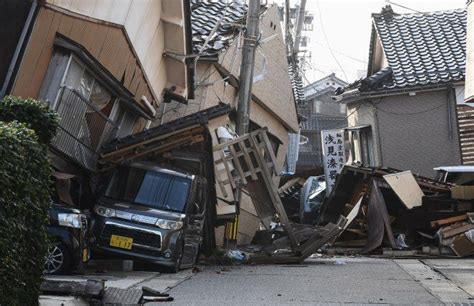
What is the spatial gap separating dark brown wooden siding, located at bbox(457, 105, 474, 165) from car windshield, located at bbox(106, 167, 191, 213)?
1446 cm

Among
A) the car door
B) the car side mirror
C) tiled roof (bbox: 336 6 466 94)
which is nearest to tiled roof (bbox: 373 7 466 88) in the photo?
tiled roof (bbox: 336 6 466 94)

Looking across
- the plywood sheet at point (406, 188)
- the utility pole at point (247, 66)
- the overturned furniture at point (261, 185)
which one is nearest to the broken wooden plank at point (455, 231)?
the plywood sheet at point (406, 188)

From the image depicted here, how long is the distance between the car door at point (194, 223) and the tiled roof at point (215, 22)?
593 centimetres

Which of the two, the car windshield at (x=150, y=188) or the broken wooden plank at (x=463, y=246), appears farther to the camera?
the broken wooden plank at (x=463, y=246)

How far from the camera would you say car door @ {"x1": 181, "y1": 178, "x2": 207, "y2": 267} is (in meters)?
14.7

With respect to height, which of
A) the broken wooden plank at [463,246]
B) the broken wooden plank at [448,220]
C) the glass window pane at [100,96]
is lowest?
the broken wooden plank at [463,246]

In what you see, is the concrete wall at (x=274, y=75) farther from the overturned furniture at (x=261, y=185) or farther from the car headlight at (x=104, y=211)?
the car headlight at (x=104, y=211)

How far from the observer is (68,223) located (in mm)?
11859

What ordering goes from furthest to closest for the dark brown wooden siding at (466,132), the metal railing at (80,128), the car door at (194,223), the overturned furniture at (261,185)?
the dark brown wooden siding at (466,132), the overturned furniture at (261,185), the car door at (194,223), the metal railing at (80,128)

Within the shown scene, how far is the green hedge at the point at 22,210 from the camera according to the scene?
6.34m

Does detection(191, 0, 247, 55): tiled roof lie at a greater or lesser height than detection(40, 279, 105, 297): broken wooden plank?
greater

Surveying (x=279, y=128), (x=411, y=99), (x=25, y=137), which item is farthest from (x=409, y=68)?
(x=25, y=137)

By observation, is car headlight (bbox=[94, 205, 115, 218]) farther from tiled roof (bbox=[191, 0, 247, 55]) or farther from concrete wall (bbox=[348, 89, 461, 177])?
concrete wall (bbox=[348, 89, 461, 177])

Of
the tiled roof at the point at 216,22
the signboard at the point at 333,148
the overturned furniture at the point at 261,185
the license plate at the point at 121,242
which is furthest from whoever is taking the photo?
the signboard at the point at 333,148
